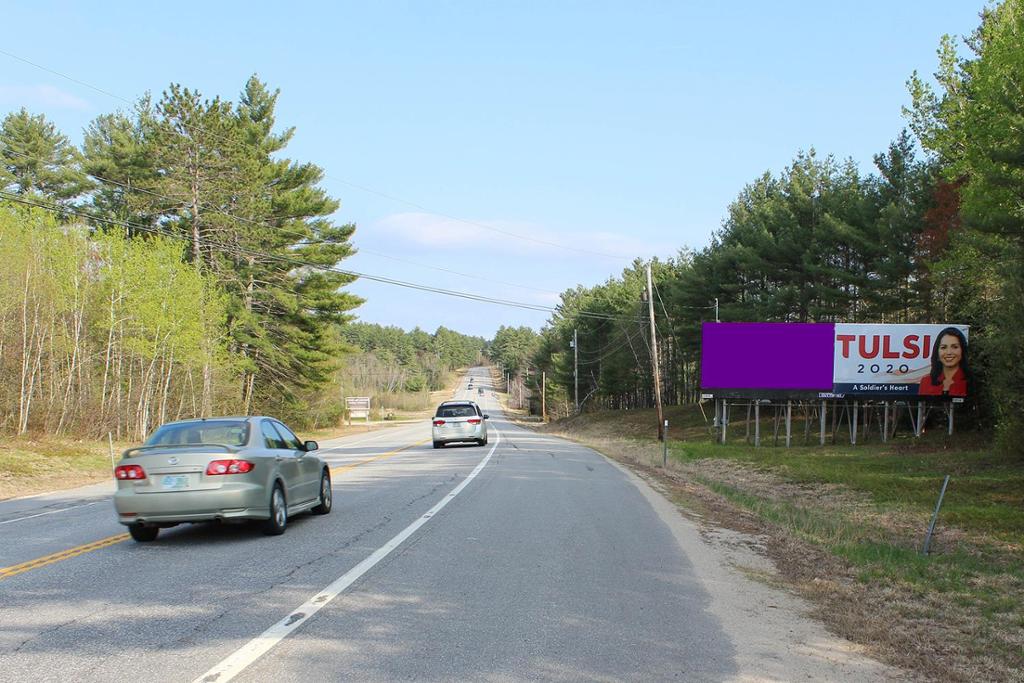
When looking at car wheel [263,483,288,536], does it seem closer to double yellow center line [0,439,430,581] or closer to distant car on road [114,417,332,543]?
distant car on road [114,417,332,543]

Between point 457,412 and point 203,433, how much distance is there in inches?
865

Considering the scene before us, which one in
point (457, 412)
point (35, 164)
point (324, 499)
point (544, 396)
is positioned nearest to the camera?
point (324, 499)

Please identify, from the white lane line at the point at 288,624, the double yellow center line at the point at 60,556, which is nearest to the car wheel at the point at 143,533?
the double yellow center line at the point at 60,556

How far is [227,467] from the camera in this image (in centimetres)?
995

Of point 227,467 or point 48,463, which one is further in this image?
point 48,463

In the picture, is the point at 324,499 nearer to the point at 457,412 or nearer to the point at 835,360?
the point at 457,412

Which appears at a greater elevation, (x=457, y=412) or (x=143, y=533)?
(x=457, y=412)

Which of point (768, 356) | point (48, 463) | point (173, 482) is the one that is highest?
point (768, 356)

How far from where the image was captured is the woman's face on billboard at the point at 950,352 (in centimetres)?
3456

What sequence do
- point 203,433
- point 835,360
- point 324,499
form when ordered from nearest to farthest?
point 203,433 < point 324,499 < point 835,360

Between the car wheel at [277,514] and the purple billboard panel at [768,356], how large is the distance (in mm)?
29164

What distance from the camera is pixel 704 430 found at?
174 ft

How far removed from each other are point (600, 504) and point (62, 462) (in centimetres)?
1600

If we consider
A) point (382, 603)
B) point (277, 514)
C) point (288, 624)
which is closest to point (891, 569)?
point (382, 603)
